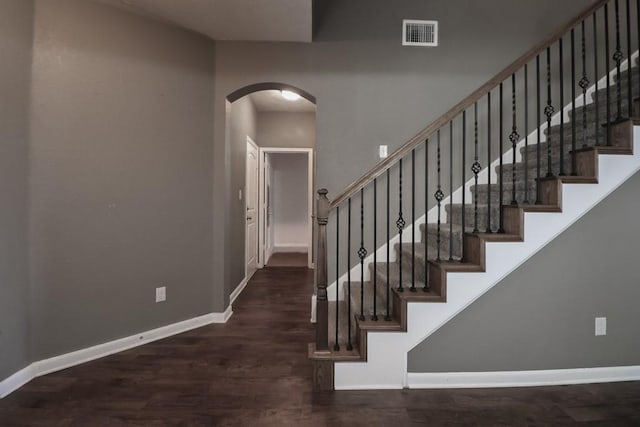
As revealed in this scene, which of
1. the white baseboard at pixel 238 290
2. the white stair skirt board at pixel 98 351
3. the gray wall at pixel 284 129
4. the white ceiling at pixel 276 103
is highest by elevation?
the white ceiling at pixel 276 103

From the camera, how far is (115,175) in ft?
7.62

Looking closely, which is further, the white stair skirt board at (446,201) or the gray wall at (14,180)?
the white stair skirt board at (446,201)

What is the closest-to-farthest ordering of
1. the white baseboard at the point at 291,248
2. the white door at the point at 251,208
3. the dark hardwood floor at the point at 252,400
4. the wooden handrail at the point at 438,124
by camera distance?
the dark hardwood floor at the point at 252,400 < the wooden handrail at the point at 438,124 < the white door at the point at 251,208 < the white baseboard at the point at 291,248

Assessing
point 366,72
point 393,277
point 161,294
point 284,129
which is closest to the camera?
point 393,277

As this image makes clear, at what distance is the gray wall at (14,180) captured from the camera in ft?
5.92

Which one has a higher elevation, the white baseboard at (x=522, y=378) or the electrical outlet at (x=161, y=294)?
the electrical outlet at (x=161, y=294)

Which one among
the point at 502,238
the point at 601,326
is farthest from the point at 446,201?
the point at 601,326

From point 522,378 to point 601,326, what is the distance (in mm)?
640

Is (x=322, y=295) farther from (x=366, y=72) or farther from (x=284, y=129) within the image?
(x=284, y=129)

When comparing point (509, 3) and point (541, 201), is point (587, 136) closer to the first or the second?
point (541, 201)

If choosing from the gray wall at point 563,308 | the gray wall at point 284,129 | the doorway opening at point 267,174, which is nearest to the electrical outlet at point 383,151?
the doorway opening at point 267,174

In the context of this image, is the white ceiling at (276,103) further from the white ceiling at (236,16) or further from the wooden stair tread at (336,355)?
the wooden stair tread at (336,355)

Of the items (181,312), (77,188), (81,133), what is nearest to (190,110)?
(81,133)

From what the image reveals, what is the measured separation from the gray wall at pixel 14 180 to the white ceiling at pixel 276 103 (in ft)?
8.32
